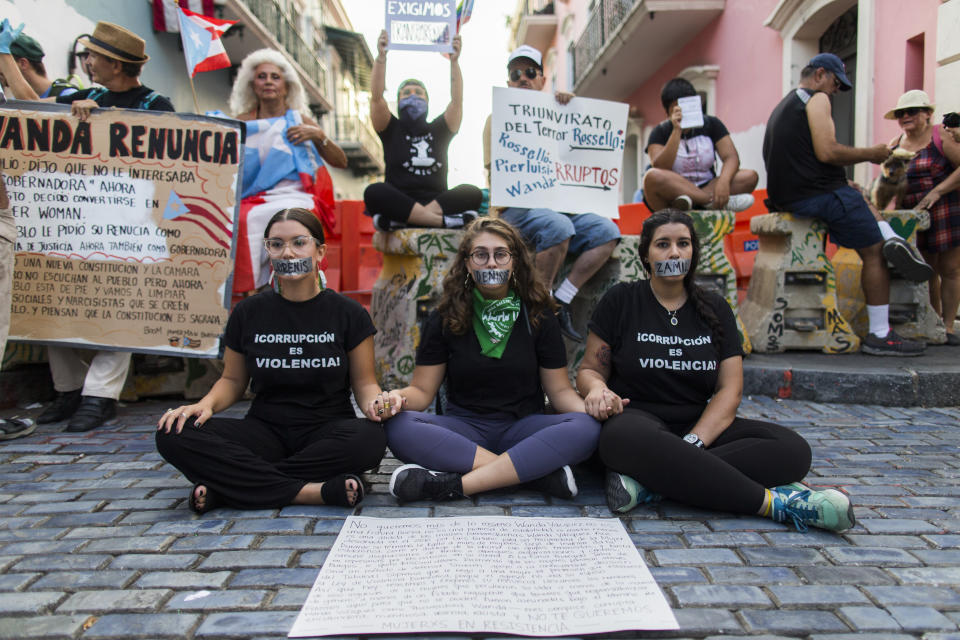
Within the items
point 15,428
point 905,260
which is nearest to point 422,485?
point 15,428

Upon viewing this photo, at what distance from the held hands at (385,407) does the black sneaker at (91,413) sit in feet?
7.29

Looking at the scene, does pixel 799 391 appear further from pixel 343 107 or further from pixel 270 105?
pixel 343 107

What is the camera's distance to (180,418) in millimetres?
2635

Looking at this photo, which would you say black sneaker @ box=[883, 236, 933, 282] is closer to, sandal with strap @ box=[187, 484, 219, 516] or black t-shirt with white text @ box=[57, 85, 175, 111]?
sandal with strap @ box=[187, 484, 219, 516]

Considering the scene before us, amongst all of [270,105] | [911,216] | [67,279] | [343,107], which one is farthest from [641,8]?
[343,107]

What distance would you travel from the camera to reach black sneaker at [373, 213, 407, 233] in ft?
15.6

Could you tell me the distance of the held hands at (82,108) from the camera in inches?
165

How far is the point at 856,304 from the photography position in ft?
18.8

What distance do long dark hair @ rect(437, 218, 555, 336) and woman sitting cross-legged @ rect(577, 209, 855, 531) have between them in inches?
11.4

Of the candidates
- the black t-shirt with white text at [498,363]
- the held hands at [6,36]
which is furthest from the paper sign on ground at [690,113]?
the held hands at [6,36]

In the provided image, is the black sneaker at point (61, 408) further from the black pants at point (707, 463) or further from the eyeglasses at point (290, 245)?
the black pants at point (707, 463)

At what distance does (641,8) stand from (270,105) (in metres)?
11.1

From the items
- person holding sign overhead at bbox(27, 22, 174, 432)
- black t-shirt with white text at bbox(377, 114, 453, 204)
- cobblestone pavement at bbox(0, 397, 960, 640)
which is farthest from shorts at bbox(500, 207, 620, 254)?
person holding sign overhead at bbox(27, 22, 174, 432)

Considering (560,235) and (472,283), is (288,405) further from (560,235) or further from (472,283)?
(560,235)
